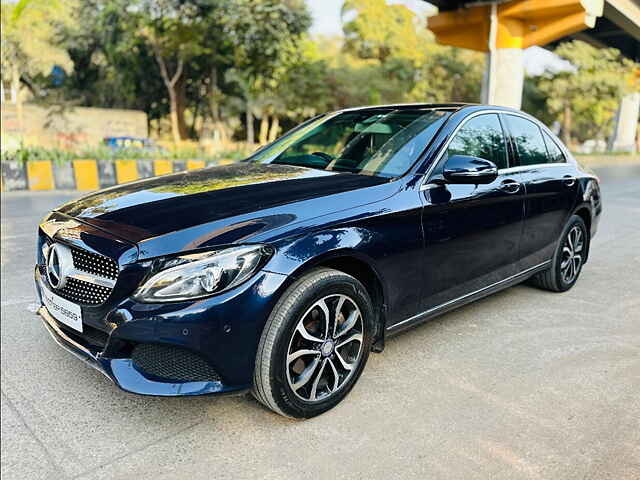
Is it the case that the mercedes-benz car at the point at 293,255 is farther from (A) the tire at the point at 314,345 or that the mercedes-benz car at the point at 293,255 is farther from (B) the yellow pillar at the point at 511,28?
(B) the yellow pillar at the point at 511,28

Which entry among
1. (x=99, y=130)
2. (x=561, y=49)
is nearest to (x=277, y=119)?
(x=99, y=130)

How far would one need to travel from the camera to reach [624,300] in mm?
4555

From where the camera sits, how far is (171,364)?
2.33m

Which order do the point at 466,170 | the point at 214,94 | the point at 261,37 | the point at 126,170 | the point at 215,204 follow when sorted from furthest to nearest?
1. the point at 214,94
2. the point at 261,37
3. the point at 126,170
4. the point at 466,170
5. the point at 215,204

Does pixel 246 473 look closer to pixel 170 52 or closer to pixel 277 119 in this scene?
pixel 170 52

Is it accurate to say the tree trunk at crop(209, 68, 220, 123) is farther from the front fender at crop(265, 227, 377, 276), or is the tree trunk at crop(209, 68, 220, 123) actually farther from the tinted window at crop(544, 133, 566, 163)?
the front fender at crop(265, 227, 377, 276)

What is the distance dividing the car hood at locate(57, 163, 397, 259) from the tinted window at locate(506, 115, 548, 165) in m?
1.52

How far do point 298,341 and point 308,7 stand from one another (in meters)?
25.2

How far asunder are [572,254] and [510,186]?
1.42 m

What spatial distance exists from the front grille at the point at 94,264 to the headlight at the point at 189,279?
0.18m

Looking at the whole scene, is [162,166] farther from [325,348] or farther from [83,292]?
[325,348]

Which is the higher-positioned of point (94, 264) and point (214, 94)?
point (214, 94)

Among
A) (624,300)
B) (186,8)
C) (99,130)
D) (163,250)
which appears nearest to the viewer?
(163,250)

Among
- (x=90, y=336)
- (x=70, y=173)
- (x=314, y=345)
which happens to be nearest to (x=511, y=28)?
(x=70, y=173)
